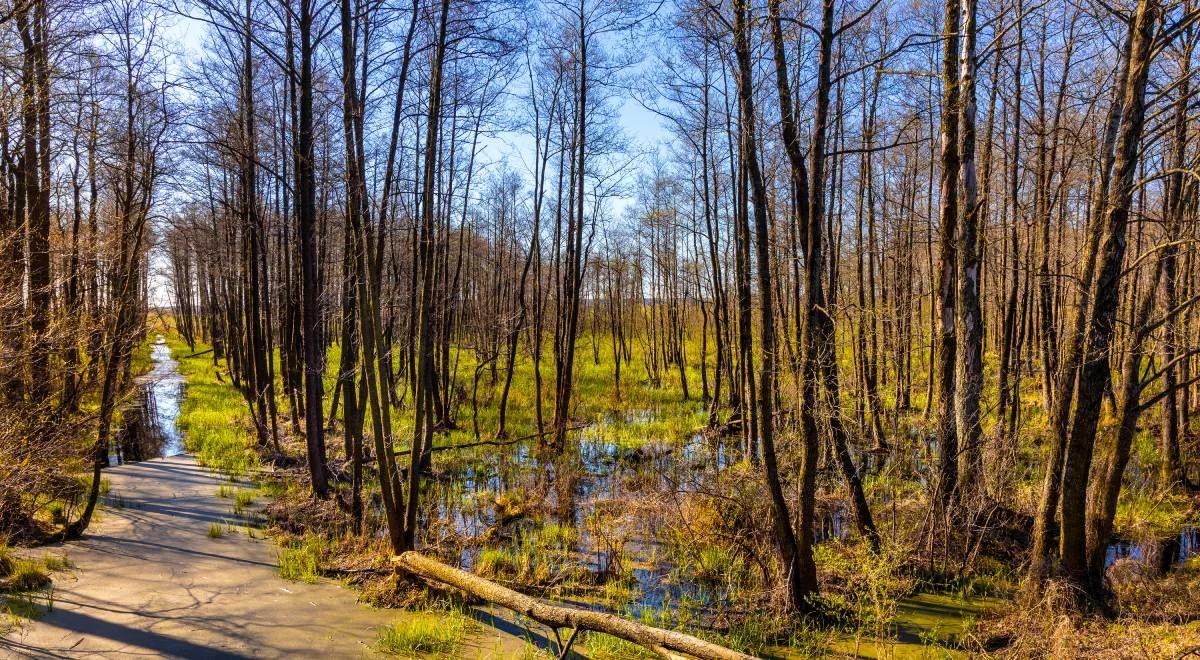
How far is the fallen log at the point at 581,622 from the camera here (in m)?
4.38

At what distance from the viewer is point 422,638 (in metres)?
5.29

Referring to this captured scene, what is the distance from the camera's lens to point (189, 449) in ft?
44.4

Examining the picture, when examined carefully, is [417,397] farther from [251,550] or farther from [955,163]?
[955,163]

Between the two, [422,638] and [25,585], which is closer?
[422,638]

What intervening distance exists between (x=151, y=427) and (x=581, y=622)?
17035 mm

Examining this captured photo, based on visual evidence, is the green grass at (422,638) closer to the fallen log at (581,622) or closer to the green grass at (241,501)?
the fallen log at (581,622)

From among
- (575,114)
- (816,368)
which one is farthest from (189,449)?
(816,368)

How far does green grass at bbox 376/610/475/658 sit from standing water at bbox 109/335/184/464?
25.2 feet

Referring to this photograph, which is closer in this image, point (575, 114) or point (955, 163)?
point (955, 163)

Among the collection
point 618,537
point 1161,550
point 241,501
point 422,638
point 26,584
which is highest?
point 26,584

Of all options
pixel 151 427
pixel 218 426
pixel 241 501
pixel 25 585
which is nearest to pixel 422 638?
pixel 25 585

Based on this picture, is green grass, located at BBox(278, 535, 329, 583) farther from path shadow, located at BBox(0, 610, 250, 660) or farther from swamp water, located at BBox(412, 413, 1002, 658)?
path shadow, located at BBox(0, 610, 250, 660)

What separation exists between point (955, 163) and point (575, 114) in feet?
29.0

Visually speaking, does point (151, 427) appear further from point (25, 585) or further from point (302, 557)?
point (302, 557)
